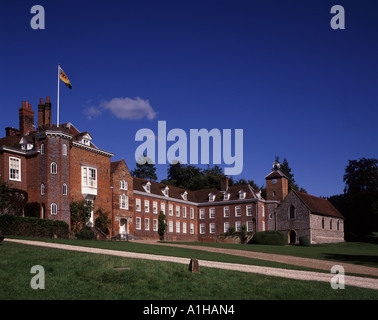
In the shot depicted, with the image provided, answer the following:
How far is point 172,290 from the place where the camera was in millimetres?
14266

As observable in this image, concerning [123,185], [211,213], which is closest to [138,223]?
[123,185]

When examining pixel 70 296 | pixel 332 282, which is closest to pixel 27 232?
pixel 70 296

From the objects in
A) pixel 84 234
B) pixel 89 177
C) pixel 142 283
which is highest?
pixel 89 177

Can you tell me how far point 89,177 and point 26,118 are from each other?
8.81m

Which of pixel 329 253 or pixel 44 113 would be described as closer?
pixel 329 253

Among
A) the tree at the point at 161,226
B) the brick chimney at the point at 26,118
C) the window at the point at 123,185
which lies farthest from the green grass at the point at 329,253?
the brick chimney at the point at 26,118

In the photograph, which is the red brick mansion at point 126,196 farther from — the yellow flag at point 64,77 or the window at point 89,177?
the yellow flag at point 64,77

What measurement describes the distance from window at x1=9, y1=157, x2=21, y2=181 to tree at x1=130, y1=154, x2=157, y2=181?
47.4 m

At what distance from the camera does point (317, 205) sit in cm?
6038

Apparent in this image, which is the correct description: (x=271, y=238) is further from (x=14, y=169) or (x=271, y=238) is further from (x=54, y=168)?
(x=14, y=169)

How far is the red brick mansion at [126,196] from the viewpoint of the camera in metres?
39.2

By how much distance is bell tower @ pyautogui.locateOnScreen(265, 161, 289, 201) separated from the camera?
63253mm

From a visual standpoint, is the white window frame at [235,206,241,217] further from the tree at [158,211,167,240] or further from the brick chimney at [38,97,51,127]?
the brick chimney at [38,97,51,127]
